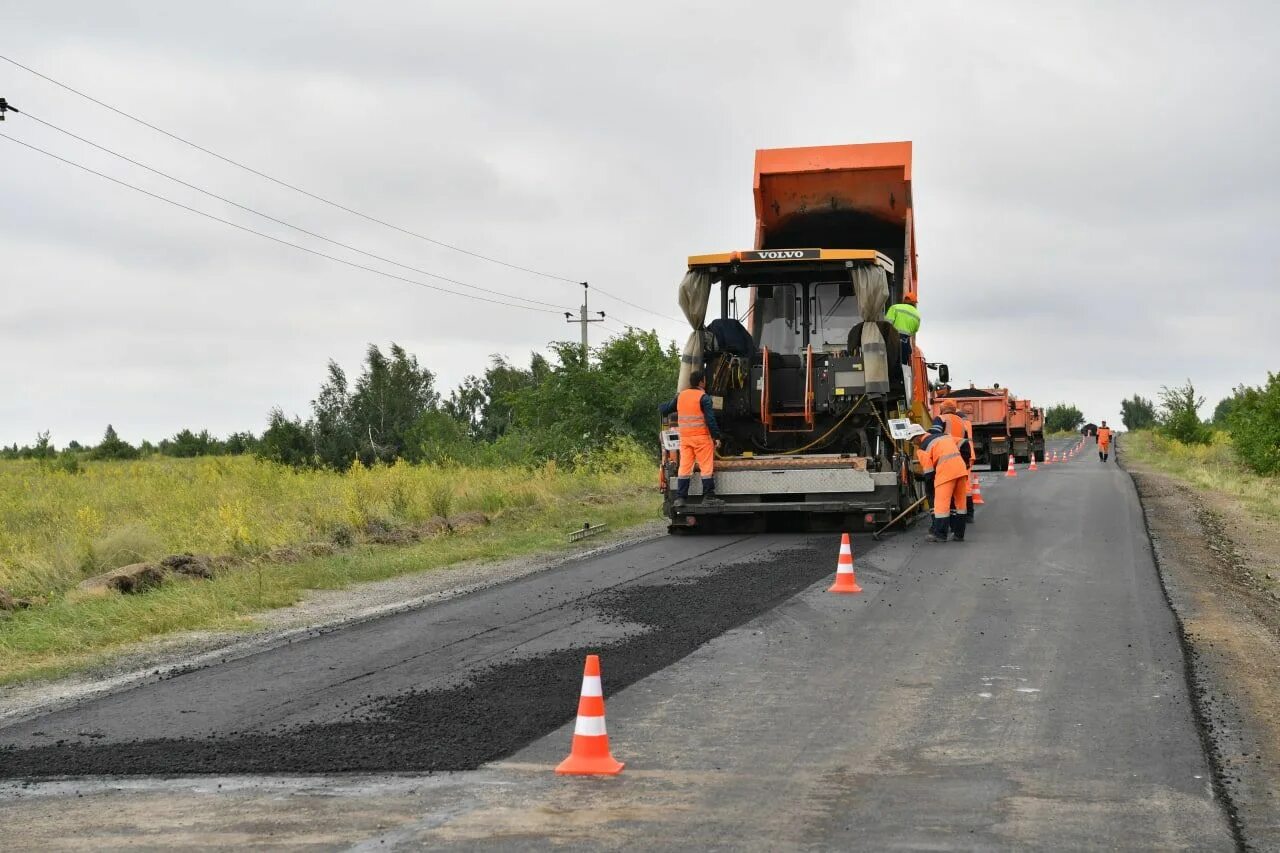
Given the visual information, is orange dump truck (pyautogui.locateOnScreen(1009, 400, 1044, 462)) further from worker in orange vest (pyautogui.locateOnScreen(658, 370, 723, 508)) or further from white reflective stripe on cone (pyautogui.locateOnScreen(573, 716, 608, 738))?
white reflective stripe on cone (pyautogui.locateOnScreen(573, 716, 608, 738))

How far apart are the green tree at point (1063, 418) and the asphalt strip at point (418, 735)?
140251 mm

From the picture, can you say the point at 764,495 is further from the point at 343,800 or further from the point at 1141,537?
the point at 343,800

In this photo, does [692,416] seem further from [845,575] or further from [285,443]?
[285,443]

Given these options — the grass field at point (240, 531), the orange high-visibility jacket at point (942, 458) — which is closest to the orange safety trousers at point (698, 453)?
the grass field at point (240, 531)

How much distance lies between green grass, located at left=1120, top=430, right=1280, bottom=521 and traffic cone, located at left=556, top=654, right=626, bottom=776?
60.7ft

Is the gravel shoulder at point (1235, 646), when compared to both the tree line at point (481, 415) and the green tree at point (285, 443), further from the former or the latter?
the green tree at point (285, 443)

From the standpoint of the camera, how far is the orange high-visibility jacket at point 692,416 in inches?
632

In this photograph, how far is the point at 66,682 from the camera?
843cm

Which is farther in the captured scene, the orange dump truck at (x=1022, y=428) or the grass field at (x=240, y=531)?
the orange dump truck at (x=1022, y=428)

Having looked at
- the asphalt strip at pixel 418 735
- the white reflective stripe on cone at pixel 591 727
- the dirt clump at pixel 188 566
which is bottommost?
the asphalt strip at pixel 418 735

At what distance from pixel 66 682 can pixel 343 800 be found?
3853mm

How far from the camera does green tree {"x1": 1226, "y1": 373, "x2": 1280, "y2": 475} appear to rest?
35.5 metres

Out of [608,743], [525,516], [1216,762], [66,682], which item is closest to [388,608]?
[66,682]

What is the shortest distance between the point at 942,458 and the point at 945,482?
407 mm
